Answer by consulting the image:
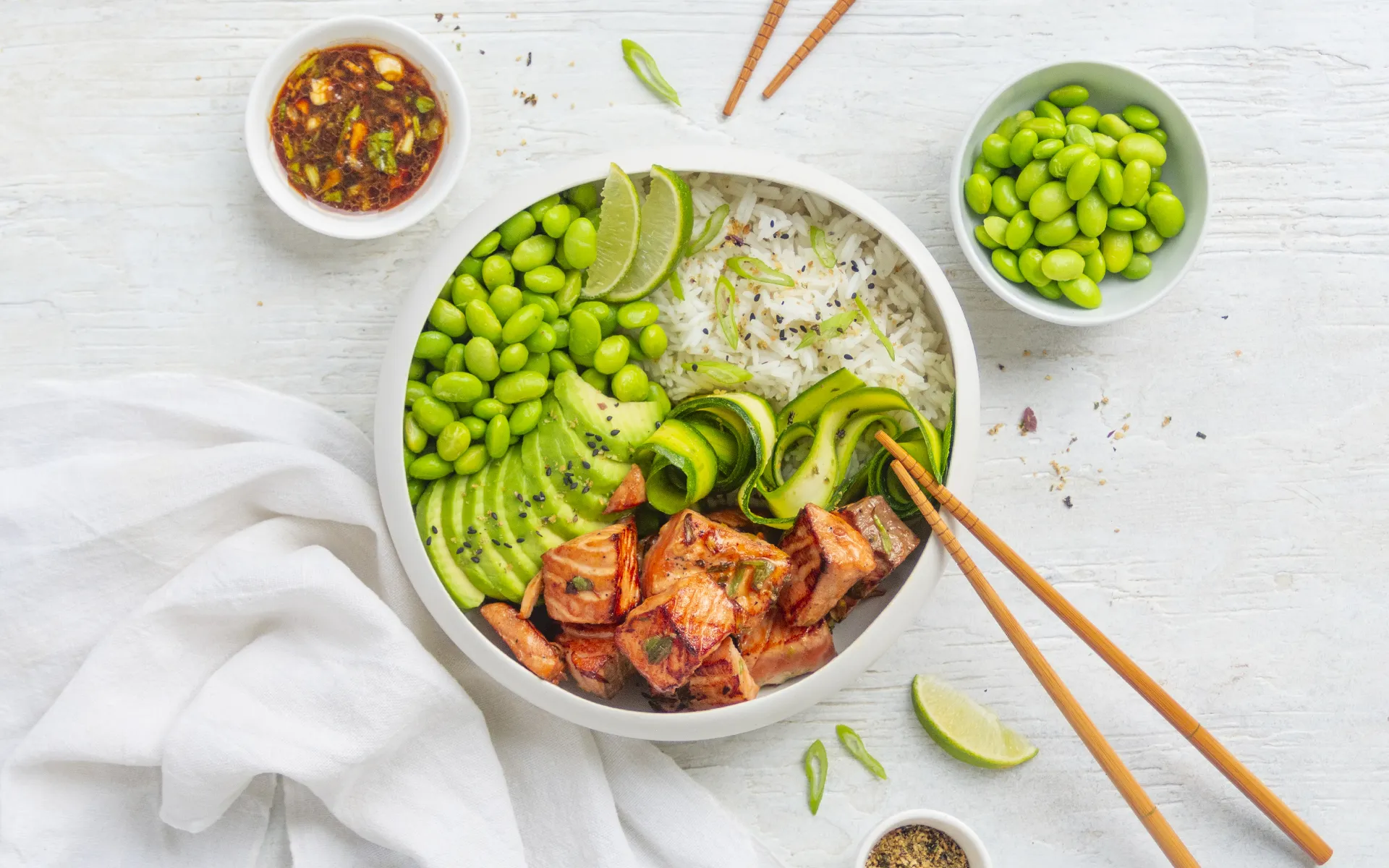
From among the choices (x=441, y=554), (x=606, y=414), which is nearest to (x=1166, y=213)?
(x=606, y=414)

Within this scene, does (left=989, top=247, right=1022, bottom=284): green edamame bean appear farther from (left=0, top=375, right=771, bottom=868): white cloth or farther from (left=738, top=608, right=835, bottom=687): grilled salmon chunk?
(left=0, top=375, right=771, bottom=868): white cloth

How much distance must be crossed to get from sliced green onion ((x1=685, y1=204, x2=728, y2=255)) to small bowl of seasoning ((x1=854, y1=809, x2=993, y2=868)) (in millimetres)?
1571

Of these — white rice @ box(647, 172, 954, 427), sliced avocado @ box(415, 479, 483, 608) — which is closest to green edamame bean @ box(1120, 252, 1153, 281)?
white rice @ box(647, 172, 954, 427)

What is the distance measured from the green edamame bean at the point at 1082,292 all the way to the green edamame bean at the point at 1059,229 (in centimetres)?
11

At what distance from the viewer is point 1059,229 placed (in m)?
2.49

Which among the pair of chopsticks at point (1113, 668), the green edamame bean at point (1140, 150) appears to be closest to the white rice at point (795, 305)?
the pair of chopsticks at point (1113, 668)

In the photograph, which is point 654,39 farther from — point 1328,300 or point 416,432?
point 1328,300

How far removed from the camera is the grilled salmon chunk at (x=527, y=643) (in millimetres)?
2271

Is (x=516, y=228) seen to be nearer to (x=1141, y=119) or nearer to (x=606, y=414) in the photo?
(x=606, y=414)

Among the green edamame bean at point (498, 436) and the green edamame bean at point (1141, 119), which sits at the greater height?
the green edamame bean at point (1141, 119)

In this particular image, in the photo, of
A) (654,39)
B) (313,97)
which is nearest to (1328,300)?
(654,39)

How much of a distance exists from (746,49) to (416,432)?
1.41m

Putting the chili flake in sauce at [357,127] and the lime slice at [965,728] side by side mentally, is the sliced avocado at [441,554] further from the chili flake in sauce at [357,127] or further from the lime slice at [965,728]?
the lime slice at [965,728]

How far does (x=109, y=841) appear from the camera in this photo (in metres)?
Result: 2.57
